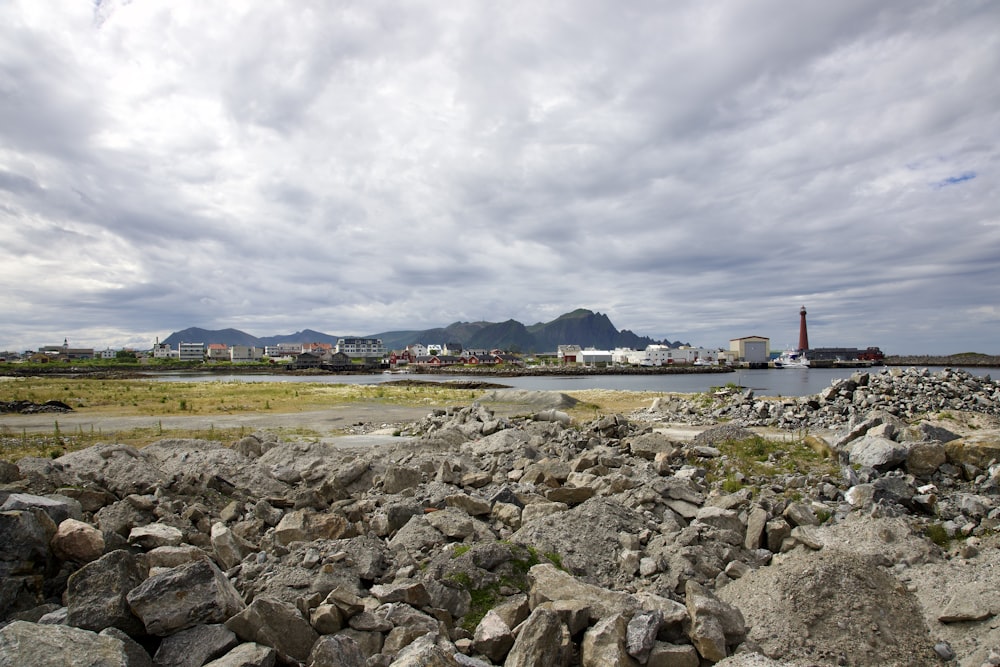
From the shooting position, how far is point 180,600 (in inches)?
205

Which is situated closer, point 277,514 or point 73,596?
point 73,596

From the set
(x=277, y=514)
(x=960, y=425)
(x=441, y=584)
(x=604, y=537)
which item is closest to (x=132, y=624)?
(x=441, y=584)

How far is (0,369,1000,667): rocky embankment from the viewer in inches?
206

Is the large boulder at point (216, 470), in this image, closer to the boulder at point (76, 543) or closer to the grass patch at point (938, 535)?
the boulder at point (76, 543)

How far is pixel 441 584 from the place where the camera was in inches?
260

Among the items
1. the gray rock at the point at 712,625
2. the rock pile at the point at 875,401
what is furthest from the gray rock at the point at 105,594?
the rock pile at the point at 875,401

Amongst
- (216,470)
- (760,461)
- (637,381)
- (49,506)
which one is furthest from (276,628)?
Result: (637,381)

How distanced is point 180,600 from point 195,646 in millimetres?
468

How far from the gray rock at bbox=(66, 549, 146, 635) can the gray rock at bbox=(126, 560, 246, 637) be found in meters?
0.11

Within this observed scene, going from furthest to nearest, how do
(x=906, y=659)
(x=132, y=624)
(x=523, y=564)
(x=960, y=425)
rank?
(x=960, y=425)
(x=523, y=564)
(x=906, y=659)
(x=132, y=624)

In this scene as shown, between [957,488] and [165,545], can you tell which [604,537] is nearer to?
[165,545]

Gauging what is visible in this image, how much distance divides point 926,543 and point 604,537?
14.8 feet

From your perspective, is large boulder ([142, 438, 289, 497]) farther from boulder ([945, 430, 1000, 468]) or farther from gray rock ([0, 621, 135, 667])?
boulder ([945, 430, 1000, 468])

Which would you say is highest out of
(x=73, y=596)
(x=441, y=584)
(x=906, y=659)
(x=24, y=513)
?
(x=24, y=513)
